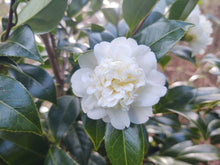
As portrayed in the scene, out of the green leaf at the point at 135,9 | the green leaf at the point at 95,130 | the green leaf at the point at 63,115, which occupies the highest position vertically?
the green leaf at the point at 135,9

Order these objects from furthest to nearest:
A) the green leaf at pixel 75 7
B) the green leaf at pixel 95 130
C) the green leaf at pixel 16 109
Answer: the green leaf at pixel 75 7 → the green leaf at pixel 95 130 → the green leaf at pixel 16 109

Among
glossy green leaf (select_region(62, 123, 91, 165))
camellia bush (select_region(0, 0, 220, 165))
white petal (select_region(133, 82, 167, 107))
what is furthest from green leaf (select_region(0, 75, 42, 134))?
glossy green leaf (select_region(62, 123, 91, 165))

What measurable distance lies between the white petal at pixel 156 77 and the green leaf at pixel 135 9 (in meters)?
0.16

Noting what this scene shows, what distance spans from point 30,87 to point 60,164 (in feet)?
0.84

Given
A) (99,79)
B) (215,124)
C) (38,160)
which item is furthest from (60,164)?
(215,124)

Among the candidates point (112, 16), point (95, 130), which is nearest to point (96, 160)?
point (95, 130)

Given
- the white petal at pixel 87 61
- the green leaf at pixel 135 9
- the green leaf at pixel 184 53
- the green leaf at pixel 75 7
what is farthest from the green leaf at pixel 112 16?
the white petal at pixel 87 61

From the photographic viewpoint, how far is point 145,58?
1.45 ft

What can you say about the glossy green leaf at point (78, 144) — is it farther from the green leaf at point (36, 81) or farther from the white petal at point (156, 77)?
the white petal at point (156, 77)

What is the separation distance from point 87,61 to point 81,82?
5 centimetres

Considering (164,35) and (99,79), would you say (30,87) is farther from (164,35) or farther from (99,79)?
(164,35)

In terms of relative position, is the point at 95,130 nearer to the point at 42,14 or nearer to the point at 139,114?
the point at 139,114

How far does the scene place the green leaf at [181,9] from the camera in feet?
1.76

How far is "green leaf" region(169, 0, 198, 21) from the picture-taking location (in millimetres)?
537
